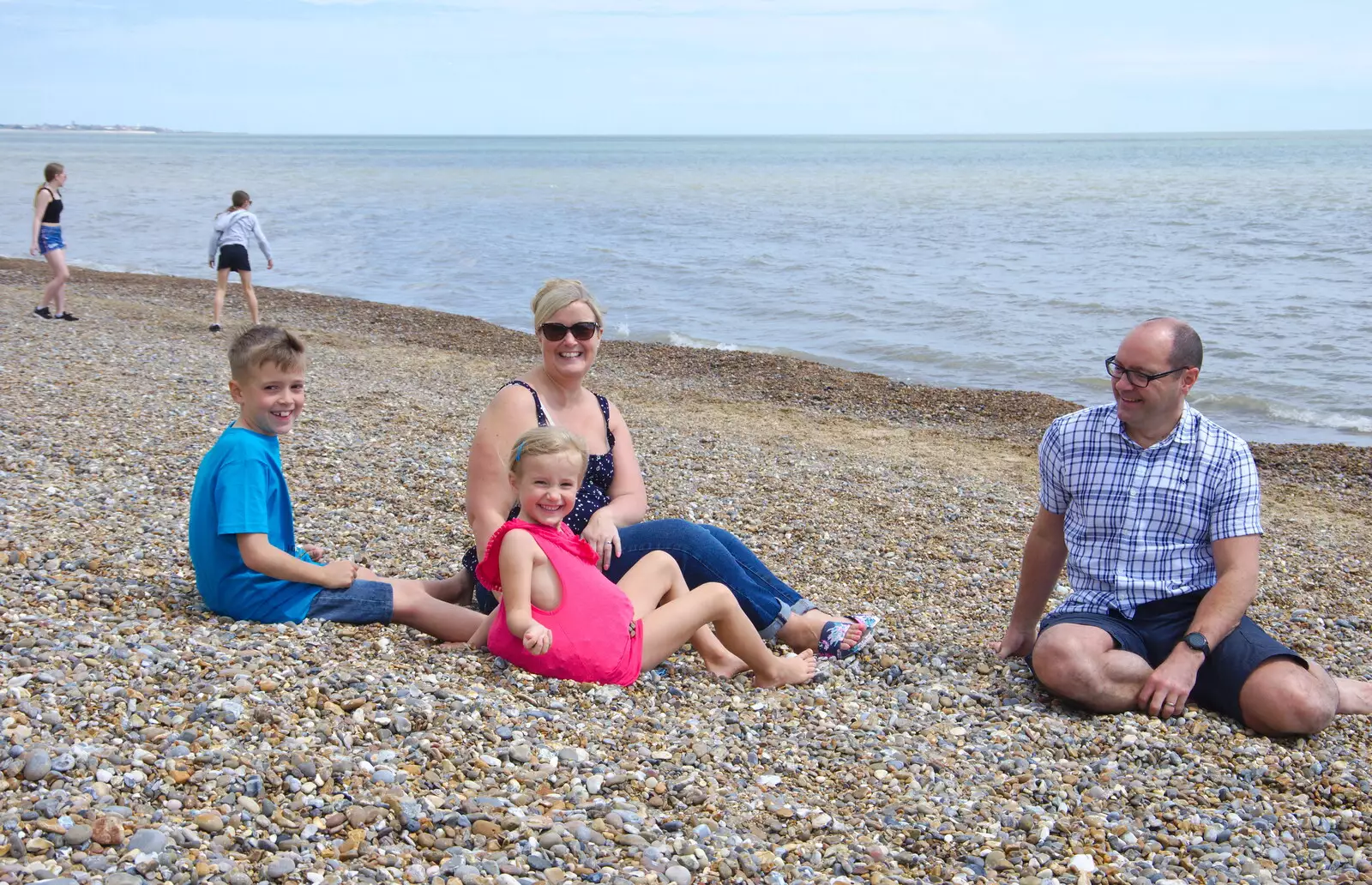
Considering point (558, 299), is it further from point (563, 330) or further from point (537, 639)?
point (537, 639)

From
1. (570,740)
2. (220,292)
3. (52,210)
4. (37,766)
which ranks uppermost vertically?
(52,210)

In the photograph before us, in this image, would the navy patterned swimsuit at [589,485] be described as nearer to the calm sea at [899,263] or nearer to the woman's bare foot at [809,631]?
the woman's bare foot at [809,631]

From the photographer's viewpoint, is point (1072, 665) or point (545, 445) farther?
point (1072, 665)

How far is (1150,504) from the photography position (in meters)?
4.80

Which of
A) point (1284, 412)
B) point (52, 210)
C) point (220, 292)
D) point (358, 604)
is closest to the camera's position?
point (358, 604)

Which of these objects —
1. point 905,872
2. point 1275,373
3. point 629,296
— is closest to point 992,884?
point 905,872

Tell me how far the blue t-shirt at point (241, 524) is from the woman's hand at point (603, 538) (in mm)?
1148

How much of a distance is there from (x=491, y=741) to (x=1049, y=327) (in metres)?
17.9

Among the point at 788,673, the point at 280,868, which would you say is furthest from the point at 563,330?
the point at 280,868

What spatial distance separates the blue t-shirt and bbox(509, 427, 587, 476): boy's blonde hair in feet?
3.11

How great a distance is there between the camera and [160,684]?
3812 millimetres

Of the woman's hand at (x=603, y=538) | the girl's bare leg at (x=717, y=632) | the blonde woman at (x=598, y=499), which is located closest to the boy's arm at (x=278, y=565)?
the blonde woman at (x=598, y=499)

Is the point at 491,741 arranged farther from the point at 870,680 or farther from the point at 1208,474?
the point at 1208,474

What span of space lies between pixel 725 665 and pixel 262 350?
2325 millimetres
